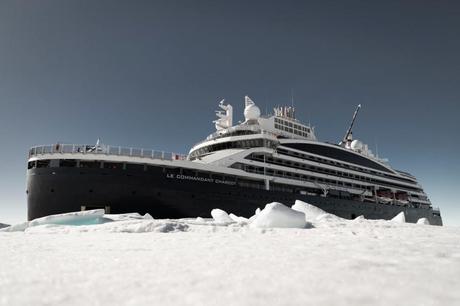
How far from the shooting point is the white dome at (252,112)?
3775cm

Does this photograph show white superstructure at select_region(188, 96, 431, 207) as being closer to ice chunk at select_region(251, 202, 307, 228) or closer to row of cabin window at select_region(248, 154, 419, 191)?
row of cabin window at select_region(248, 154, 419, 191)

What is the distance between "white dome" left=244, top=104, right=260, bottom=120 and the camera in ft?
124

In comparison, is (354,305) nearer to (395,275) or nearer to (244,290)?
(244,290)

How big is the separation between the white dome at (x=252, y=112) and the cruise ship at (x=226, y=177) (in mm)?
152

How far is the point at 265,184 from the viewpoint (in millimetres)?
29375

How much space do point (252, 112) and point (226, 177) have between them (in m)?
14.8

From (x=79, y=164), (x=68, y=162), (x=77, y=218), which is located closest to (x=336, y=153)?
(x=79, y=164)

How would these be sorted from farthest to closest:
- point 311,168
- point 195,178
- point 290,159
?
point 311,168 → point 290,159 → point 195,178

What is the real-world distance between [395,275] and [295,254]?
1.39 meters

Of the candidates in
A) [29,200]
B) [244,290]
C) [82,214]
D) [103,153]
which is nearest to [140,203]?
[103,153]

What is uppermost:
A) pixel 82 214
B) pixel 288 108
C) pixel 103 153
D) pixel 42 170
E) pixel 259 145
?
pixel 288 108

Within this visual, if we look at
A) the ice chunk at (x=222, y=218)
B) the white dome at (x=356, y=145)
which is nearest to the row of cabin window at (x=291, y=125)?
the white dome at (x=356, y=145)

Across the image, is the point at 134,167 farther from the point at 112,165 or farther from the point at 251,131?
Result: the point at 251,131

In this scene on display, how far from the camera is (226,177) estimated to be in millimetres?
26344
